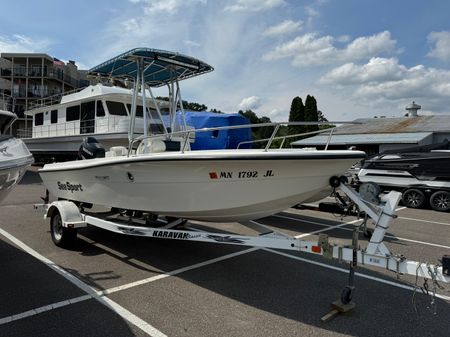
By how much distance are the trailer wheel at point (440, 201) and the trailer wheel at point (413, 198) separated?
0.30 metres

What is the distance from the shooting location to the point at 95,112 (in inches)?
569

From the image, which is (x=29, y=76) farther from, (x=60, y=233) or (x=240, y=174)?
(x=240, y=174)

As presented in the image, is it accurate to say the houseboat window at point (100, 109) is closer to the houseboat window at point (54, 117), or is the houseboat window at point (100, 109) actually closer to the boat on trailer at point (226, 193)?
the houseboat window at point (54, 117)

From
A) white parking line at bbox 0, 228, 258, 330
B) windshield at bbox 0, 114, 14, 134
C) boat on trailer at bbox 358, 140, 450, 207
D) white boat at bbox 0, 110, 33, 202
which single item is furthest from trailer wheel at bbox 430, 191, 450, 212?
windshield at bbox 0, 114, 14, 134

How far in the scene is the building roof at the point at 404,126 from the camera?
916 inches

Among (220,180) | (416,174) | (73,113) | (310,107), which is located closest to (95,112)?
(73,113)

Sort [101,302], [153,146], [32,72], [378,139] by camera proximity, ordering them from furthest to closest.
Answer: [32,72] → [378,139] → [153,146] → [101,302]

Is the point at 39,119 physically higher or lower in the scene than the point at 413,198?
higher

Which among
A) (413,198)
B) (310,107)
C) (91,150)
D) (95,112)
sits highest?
(310,107)

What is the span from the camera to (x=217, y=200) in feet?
14.0

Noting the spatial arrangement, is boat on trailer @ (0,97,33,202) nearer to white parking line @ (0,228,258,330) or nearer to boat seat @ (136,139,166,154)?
white parking line @ (0,228,258,330)

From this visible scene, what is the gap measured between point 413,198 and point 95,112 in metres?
11.6

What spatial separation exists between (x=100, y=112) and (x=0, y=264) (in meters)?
10.2

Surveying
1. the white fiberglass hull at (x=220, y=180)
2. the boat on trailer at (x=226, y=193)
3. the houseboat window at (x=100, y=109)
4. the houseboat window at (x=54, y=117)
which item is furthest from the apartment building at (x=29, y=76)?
the white fiberglass hull at (x=220, y=180)
